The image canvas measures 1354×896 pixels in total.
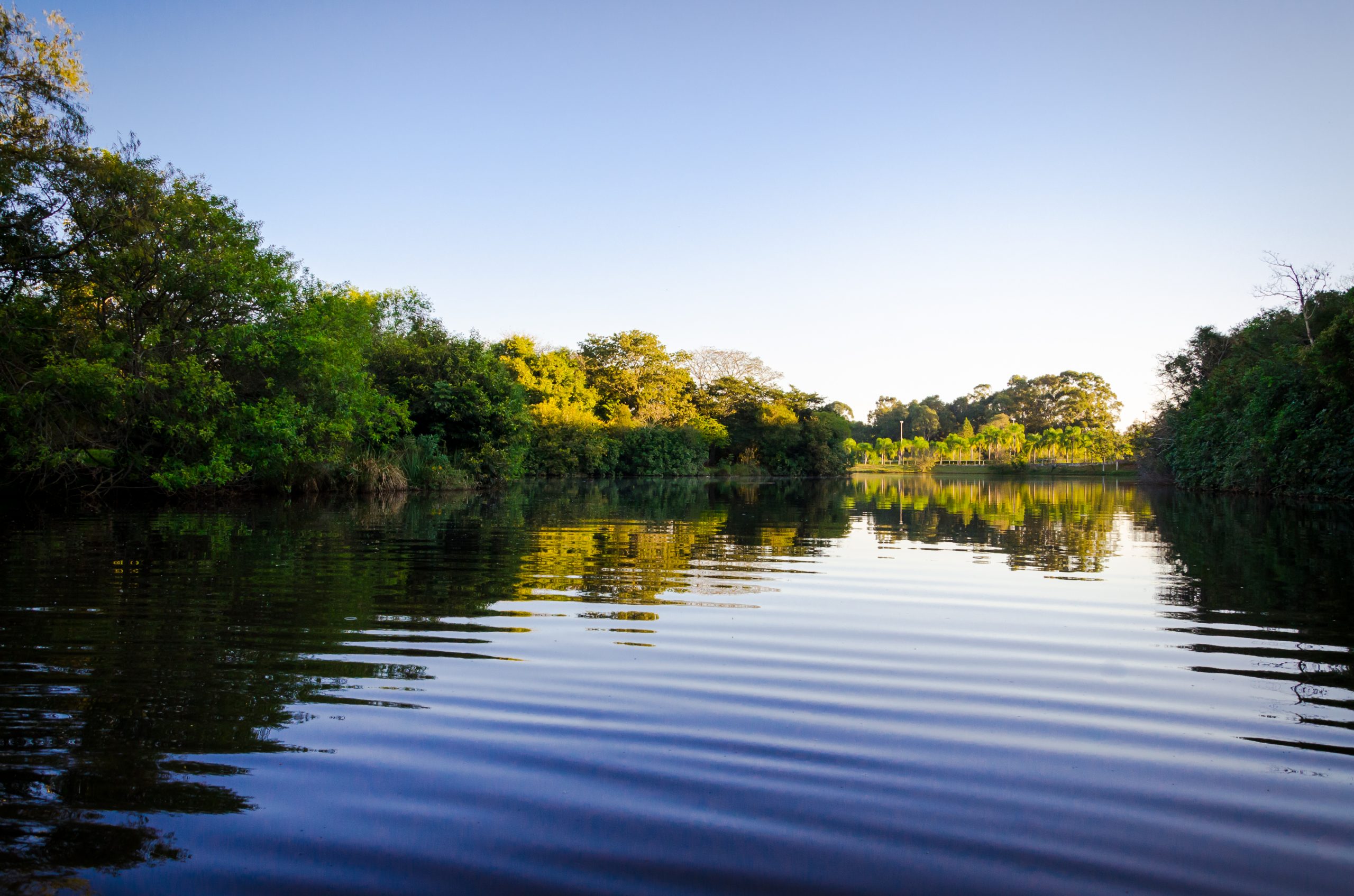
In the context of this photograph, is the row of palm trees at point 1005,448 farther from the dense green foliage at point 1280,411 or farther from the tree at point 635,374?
the dense green foliage at point 1280,411

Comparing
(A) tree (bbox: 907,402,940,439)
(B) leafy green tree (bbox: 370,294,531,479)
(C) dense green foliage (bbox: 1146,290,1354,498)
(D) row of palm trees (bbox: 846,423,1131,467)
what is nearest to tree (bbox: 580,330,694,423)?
(B) leafy green tree (bbox: 370,294,531,479)

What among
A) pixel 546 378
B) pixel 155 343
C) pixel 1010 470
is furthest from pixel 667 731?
pixel 1010 470

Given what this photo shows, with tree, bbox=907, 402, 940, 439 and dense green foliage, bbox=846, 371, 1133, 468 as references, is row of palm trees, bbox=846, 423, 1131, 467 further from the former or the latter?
tree, bbox=907, 402, 940, 439

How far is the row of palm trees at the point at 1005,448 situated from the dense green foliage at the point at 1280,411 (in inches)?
1624

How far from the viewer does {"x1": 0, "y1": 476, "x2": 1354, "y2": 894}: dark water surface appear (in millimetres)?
2523

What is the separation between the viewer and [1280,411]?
91.1 ft

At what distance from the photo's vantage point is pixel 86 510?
56.1ft

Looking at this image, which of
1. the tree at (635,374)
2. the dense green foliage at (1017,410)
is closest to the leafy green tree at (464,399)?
the tree at (635,374)

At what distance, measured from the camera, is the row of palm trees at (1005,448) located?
82.6 m

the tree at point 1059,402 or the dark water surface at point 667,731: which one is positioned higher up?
the tree at point 1059,402

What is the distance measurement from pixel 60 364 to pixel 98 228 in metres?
3.23

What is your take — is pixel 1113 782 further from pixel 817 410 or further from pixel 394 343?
pixel 817 410

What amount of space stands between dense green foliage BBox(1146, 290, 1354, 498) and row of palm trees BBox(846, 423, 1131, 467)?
41240 millimetres

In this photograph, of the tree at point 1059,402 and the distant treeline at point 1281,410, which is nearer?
the distant treeline at point 1281,410
